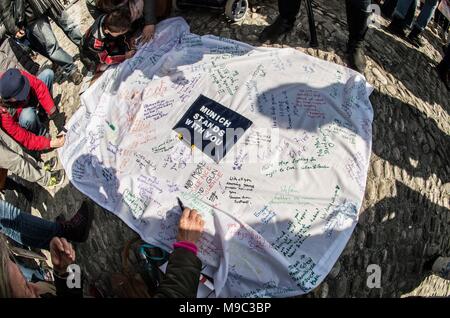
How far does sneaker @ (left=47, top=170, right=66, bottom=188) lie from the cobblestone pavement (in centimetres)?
10

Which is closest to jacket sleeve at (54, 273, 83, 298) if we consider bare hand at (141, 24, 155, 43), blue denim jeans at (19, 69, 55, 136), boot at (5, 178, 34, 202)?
boot at (5, 178, 34, 202)

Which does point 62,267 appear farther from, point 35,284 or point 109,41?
point 109,41

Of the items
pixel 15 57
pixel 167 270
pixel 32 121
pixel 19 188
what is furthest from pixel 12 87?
pixel 167 270

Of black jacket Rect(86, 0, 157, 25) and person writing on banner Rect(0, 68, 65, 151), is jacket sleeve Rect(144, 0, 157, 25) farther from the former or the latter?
person writing on banner Rect(0, 68, 65, 151)

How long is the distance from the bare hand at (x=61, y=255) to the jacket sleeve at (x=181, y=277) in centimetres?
94

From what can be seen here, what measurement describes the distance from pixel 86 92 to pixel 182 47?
1.32 m

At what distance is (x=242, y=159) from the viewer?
13.5 ft

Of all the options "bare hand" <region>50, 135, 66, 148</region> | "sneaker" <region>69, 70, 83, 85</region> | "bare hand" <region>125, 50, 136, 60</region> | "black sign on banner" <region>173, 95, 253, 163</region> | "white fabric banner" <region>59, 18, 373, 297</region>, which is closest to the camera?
"white fabric banner" <region>59, 18, 373, 297</region>

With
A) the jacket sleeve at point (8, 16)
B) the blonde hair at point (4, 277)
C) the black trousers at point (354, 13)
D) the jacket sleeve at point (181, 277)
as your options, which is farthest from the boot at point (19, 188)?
the black trousers at point (354, 13)

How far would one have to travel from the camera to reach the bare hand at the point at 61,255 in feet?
11.2

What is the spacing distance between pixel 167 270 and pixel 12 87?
120 inches

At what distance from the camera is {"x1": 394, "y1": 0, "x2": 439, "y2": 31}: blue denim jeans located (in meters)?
5.39

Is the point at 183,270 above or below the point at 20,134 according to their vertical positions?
above

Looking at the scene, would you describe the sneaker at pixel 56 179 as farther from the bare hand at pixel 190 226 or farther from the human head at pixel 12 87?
the bare hand at pixel 190 226
